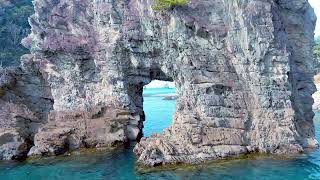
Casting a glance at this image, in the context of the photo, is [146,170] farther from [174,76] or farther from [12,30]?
[12,30]

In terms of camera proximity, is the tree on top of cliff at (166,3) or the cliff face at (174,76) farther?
the tree on top of cliff at (166,3)

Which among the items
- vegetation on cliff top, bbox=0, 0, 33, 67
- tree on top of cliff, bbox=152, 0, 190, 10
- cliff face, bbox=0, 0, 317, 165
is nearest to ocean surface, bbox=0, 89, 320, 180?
cliff face, bbox=0, 0, 317, 165

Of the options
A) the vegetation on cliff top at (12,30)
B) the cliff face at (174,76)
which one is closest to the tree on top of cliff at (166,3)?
the cliff face at (174,76)

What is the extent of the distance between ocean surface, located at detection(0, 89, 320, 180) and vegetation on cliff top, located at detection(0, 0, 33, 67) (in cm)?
4022

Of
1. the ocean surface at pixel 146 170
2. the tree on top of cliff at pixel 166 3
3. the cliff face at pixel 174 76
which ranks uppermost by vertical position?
the tree on top of cliff at pixel 166 3

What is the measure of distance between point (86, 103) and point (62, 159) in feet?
21.9

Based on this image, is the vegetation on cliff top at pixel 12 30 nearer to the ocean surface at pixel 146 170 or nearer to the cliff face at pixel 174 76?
the cliff face at pixel 174 76

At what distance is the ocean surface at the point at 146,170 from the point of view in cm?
2758

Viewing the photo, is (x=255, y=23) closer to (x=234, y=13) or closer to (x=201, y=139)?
(x=234, y=13)

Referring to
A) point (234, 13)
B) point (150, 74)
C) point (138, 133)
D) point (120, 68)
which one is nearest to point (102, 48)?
point (120, 68)

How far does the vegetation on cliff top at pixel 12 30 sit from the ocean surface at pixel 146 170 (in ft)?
132

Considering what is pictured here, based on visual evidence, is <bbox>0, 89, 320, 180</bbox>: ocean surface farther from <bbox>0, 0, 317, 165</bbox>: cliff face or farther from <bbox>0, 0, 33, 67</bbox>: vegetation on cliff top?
<bbox>0, 0, 33, 67</bbox>: vegetation on cliff top

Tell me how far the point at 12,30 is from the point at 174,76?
47.1m

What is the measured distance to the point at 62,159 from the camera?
1340 inches
